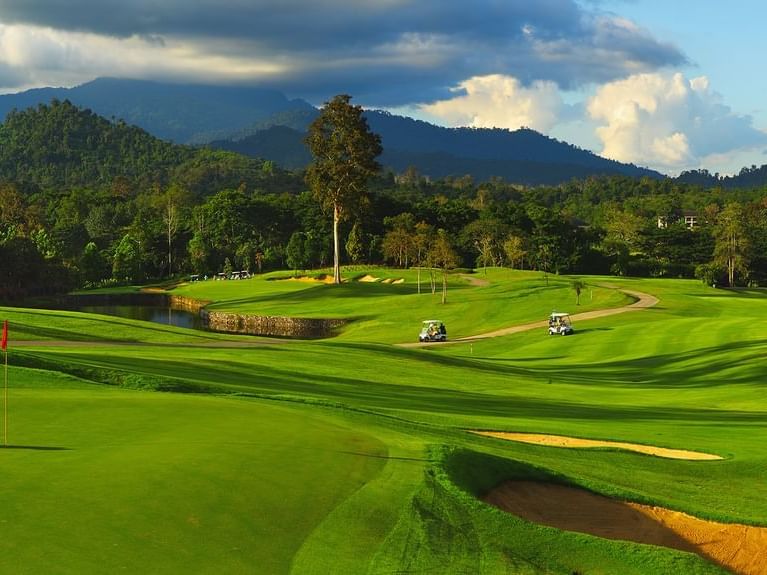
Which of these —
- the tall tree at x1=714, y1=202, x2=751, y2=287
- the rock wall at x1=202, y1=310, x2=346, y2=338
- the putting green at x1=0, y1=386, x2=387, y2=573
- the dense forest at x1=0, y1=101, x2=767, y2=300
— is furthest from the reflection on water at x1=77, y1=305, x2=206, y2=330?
the tall tree at x1=714, y1=202, x2=751, y2=287

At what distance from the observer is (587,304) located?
79.4m

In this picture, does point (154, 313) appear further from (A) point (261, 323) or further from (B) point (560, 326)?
(B) point (560, 326)

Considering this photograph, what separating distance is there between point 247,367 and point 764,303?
64483mm

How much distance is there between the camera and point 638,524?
536 inches

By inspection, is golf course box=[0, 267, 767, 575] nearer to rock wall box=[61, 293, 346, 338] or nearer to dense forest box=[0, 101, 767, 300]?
rock wall box=[61, 293, 346, 338]

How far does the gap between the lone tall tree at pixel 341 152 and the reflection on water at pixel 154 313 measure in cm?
2394

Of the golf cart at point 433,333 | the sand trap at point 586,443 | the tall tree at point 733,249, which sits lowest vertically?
the golf cart at point 433,333

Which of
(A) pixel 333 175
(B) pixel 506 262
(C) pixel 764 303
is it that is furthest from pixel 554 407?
(B) pixel 506 262

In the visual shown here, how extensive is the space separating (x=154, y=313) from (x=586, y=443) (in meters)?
85.3

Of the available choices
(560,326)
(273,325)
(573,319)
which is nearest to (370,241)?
(273,325)

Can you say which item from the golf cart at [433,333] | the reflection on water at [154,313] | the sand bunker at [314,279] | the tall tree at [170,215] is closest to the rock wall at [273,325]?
the reflection on water at [154,313]

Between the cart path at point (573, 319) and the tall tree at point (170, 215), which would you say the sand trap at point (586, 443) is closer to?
the cart path at point (573, 319)

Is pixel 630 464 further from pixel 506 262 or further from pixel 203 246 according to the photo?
pixel 203 246

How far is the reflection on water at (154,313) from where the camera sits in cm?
8833
